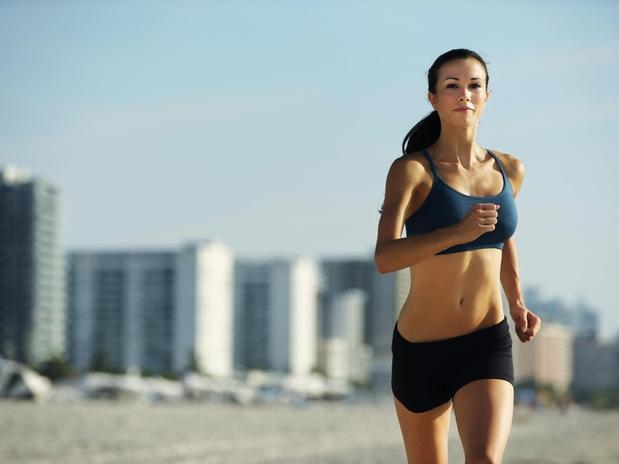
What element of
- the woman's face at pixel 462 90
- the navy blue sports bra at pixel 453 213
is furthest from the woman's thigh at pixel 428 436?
the woman's face at pixel 462 90

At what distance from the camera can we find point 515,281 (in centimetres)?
494

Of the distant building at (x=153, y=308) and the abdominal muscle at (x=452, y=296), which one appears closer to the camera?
the abdominal muscle at (x=452, y=296)

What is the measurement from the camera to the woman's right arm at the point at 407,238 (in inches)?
166

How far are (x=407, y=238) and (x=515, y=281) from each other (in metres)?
0.84

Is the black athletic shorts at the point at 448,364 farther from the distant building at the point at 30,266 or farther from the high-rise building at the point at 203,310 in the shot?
the high-rise building at the point at 203,310

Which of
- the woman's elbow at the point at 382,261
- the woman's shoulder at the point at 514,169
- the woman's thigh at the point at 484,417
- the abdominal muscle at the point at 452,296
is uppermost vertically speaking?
the woman's shoulder at the point at 514,169

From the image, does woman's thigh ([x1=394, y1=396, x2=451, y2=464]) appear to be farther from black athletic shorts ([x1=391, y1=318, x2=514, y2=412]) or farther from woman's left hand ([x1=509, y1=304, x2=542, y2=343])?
woman's left hand ([x1=509, y1=304, x2=542, y2=343])

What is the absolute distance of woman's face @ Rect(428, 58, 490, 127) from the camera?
450 centimetres

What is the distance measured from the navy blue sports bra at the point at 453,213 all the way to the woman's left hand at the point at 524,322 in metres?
0.38

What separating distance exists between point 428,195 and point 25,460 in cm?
1192

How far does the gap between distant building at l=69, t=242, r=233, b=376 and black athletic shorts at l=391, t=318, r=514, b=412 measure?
6212 inches

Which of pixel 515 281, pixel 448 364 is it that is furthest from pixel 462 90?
pixel 448 364

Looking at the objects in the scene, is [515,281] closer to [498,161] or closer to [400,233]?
[498,161]

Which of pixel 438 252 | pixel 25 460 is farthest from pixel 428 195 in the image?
pixel 25 460
